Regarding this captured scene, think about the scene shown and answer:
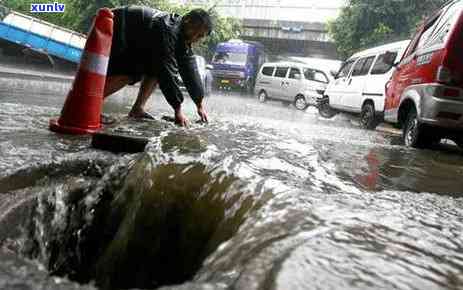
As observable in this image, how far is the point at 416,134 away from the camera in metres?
5.55

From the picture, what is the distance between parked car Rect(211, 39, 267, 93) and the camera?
76.3ft

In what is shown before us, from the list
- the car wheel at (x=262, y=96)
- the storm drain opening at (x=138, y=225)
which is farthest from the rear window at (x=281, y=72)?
the storm drain opening at (x=138, y=225)

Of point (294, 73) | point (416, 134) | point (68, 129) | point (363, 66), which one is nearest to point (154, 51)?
point (68, 129)

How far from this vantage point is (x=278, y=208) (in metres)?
1.76

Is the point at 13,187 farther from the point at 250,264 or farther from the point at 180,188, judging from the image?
the point at 250,264

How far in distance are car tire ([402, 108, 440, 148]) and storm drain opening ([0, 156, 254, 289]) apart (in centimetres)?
389

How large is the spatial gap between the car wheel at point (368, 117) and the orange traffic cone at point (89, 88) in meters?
6.91

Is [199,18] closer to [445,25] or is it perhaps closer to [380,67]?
[445,25]

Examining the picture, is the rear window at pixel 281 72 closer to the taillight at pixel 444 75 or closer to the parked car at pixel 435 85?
the parked car at pixel 435 85

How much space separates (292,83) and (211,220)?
58.5 ft

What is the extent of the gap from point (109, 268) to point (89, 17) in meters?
24.8

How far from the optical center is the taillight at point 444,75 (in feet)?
15.9

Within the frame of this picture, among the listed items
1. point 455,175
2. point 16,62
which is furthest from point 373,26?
point 455,175

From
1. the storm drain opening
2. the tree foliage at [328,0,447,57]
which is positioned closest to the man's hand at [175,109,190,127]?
the storm drain opening
